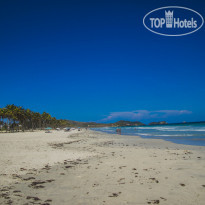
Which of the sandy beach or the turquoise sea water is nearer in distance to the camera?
the sandy beach

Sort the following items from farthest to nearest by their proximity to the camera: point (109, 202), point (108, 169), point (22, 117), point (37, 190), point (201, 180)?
point (22, 117) < point (108, 169) < point (201, 180) < point (37, 190) < point (109, 202)

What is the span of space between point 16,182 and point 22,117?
89.9 m

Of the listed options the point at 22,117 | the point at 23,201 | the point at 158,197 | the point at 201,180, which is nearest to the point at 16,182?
the point at 23,201

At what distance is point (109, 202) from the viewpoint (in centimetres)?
519

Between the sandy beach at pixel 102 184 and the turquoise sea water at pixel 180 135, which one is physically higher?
the sandy beach at pixel 102 184

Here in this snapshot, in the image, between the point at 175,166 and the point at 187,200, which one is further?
the point at 175,166

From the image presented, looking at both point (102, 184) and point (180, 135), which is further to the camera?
point (180, 135)

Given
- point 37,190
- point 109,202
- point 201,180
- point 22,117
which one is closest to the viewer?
point 109,202

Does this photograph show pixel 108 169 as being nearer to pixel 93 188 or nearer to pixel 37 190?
pixel 93 188

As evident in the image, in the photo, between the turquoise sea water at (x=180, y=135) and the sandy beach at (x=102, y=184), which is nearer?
the sandy beach at (x=102, y=184)

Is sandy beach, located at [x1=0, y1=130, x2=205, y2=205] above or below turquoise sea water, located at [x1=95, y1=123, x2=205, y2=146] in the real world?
above

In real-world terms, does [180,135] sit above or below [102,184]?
below

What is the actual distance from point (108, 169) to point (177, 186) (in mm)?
3439

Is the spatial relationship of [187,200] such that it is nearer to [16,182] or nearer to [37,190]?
[37,190]
